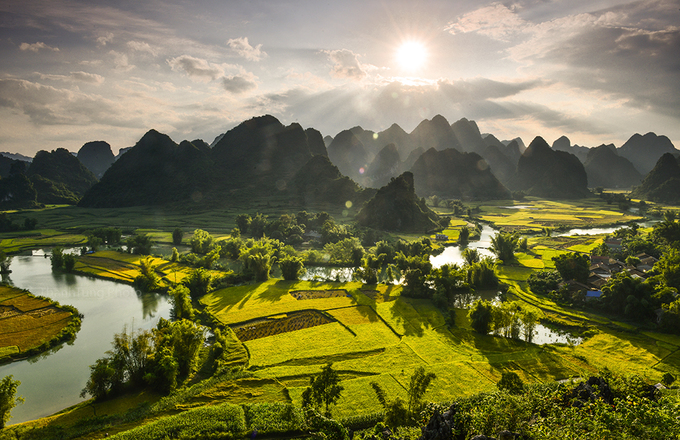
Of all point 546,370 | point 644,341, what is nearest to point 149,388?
point 546,370

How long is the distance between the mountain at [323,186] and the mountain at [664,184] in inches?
4845

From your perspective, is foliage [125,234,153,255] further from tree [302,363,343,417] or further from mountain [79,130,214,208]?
mountain [79,130,214,208]

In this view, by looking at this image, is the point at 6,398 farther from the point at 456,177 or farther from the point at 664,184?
the point at 664,184

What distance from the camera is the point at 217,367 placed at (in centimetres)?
2131

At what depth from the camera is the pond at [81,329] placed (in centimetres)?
1919

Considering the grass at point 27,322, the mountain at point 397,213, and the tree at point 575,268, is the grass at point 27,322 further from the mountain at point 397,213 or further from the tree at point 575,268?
the mountain at point 397,213

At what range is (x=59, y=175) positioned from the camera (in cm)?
14425

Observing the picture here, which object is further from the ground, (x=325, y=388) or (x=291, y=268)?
(x=291, y=268)

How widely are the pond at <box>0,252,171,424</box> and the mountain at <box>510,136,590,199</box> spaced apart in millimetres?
173008

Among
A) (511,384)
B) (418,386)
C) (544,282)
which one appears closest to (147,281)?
(418,386)

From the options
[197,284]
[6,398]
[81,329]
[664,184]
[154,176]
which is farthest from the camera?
[154,176]

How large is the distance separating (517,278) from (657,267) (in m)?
13.3

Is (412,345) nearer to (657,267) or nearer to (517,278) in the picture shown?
(517,278)

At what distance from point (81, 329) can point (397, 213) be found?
215 ft
